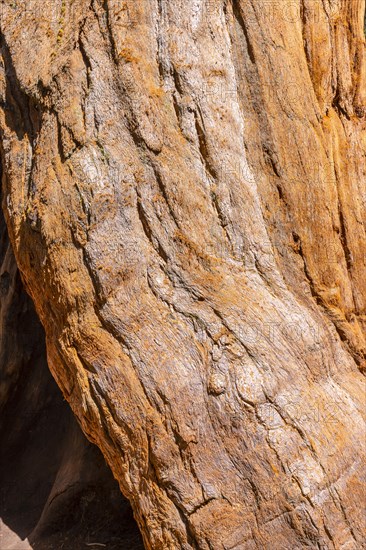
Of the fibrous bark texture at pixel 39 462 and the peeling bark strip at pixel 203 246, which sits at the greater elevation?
the peeling bark strip at pixel 203 246

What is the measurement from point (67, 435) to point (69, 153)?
232 cm

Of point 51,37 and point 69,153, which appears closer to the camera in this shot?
point 69,153

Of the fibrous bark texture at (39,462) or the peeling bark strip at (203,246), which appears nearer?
the peeling bark strip at (203,246)

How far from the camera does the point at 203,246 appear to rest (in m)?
3.06

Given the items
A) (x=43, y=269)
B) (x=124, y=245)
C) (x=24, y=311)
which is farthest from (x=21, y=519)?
(x=124, y=245)

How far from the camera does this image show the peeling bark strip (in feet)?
8.92

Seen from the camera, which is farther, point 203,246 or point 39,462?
point 39,462

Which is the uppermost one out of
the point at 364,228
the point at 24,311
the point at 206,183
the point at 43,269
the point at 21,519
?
the point at 364,228

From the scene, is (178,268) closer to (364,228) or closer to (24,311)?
(364,228)

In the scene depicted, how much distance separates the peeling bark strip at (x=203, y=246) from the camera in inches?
107

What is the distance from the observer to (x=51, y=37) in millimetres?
3516

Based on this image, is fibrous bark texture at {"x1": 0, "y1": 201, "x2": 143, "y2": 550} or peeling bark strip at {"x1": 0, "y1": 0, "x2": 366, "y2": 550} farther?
fibrous bark texture at {"x1": 0, "y1": 201, "x2": 143, "y2": 550}

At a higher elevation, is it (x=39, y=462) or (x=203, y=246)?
(x=203, y=246)

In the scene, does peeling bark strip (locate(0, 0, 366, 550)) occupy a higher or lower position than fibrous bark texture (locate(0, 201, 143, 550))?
higher
